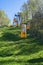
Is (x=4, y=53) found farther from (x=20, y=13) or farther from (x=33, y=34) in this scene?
(x=20, y=13)

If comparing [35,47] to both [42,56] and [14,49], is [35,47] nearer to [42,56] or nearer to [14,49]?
[14,49]

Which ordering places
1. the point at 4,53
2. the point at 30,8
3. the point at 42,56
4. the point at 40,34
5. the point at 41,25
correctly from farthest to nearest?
the point at 30,8
the point at 41,25
the point at 40,34
the point at 4,53
the point at 42,56

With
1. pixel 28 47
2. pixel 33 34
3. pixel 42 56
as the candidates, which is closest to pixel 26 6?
pixel 33 34

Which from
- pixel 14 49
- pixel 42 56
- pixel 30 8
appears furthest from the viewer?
pixel 30 8

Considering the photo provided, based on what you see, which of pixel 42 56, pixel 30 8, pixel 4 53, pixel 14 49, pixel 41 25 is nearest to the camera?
pixel 42 56

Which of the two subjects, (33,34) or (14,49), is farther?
(33,34)

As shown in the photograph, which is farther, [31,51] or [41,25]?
[41,25]

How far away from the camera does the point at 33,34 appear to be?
1227 inches

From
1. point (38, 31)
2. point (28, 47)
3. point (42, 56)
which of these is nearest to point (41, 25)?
point (38, 31)

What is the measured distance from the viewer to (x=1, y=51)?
19109 millimetres

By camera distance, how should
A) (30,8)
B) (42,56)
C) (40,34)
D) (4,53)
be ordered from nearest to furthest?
(42,56)
(4,53)
(40,34)
(30,8)

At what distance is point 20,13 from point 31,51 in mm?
48633

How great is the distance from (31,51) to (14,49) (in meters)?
1.95

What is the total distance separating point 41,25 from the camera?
3053 cm
